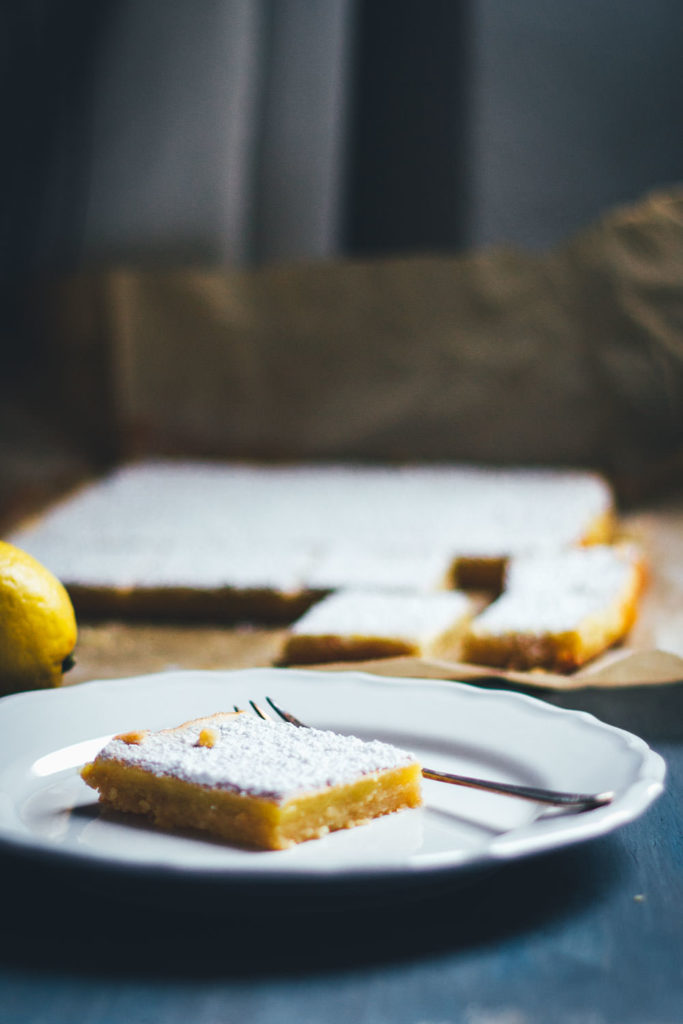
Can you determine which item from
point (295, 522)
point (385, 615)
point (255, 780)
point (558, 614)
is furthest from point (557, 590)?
point (255, 780)

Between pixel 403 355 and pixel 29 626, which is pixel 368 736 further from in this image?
pixel 403 355

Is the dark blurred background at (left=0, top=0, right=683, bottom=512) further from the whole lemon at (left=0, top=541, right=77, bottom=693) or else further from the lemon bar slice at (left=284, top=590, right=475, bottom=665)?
the whole lemon at (left=0, top=541, right=77, bottom=693)

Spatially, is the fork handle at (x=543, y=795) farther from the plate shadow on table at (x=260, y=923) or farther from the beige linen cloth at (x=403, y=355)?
the beige linen cloth at (x=403, y=355)

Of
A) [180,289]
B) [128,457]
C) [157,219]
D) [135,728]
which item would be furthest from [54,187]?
[135,728]

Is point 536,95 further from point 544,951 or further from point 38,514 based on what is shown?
point 544,951

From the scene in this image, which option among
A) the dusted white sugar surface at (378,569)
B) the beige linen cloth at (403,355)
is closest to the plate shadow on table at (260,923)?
the dusted white sugar surface at (378,569)

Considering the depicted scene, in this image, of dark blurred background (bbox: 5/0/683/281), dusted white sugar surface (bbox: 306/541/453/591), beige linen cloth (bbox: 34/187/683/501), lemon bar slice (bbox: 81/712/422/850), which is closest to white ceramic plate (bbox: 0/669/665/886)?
lemon bar slice (bbox: 81/712/422/850)

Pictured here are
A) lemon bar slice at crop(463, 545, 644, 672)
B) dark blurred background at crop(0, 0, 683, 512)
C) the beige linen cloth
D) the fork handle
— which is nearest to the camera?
the fork handle
